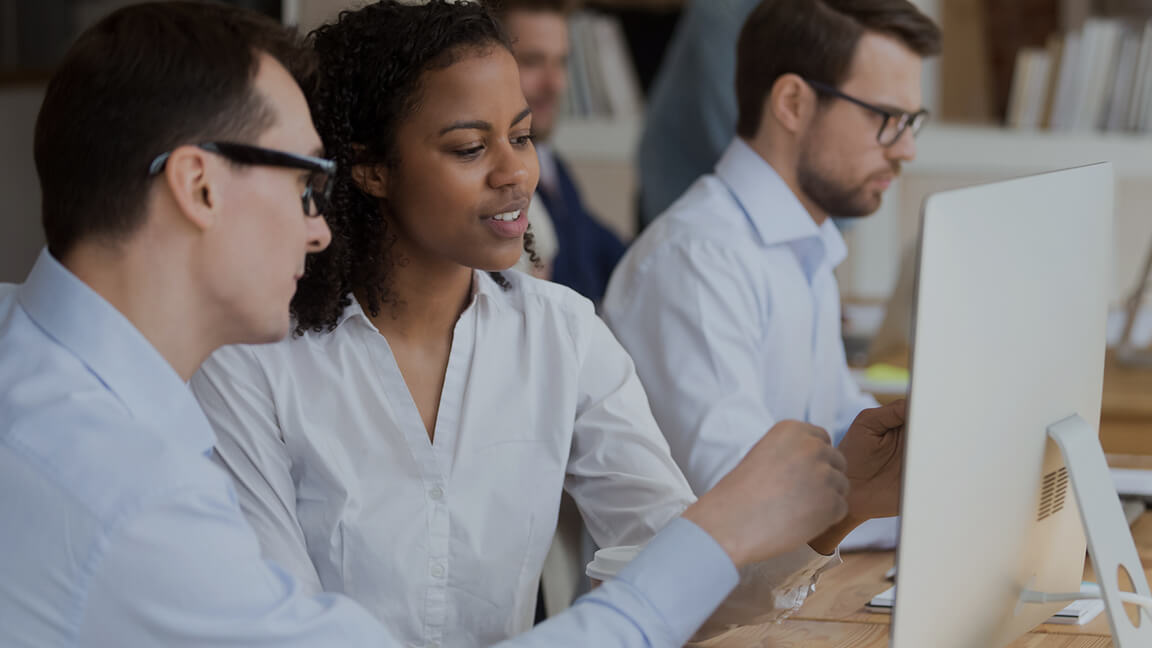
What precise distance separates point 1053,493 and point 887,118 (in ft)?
3.29

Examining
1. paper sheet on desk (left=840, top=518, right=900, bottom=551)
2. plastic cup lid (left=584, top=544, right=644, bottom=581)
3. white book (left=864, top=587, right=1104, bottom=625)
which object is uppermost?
plastic cup lid (left=584, top=544, right=644, bottom=581)

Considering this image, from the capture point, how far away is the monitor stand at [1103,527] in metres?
1.02

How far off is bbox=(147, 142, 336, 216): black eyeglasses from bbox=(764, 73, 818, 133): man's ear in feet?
3.61

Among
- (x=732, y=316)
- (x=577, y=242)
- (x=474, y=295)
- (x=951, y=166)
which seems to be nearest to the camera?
(x=474, y=295)

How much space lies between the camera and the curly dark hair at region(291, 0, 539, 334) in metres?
1.35

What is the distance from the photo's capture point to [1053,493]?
42.3 inches

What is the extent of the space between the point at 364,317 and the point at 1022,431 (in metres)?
0.68

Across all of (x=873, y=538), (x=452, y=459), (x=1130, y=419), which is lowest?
(x=1130, y=419)

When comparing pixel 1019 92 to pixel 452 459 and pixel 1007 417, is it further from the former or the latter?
pixel 1007 417

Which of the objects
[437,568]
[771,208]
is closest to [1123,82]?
[771,208]

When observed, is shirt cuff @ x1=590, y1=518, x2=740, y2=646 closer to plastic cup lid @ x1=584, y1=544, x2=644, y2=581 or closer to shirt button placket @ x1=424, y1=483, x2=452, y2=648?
plastic cup lid @ x1=584, y1=544, x2=644, y2=581

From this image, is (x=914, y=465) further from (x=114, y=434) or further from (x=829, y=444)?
(x=114, y=434)

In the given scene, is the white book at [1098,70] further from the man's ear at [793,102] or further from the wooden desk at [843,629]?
the wooden desk at [843,629]

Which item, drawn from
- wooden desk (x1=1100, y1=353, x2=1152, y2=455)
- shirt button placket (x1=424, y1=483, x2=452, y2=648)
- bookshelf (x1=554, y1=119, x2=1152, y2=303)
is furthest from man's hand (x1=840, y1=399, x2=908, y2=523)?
bookshelf (x1=554, y1=119, x2=1152, y2=303)
